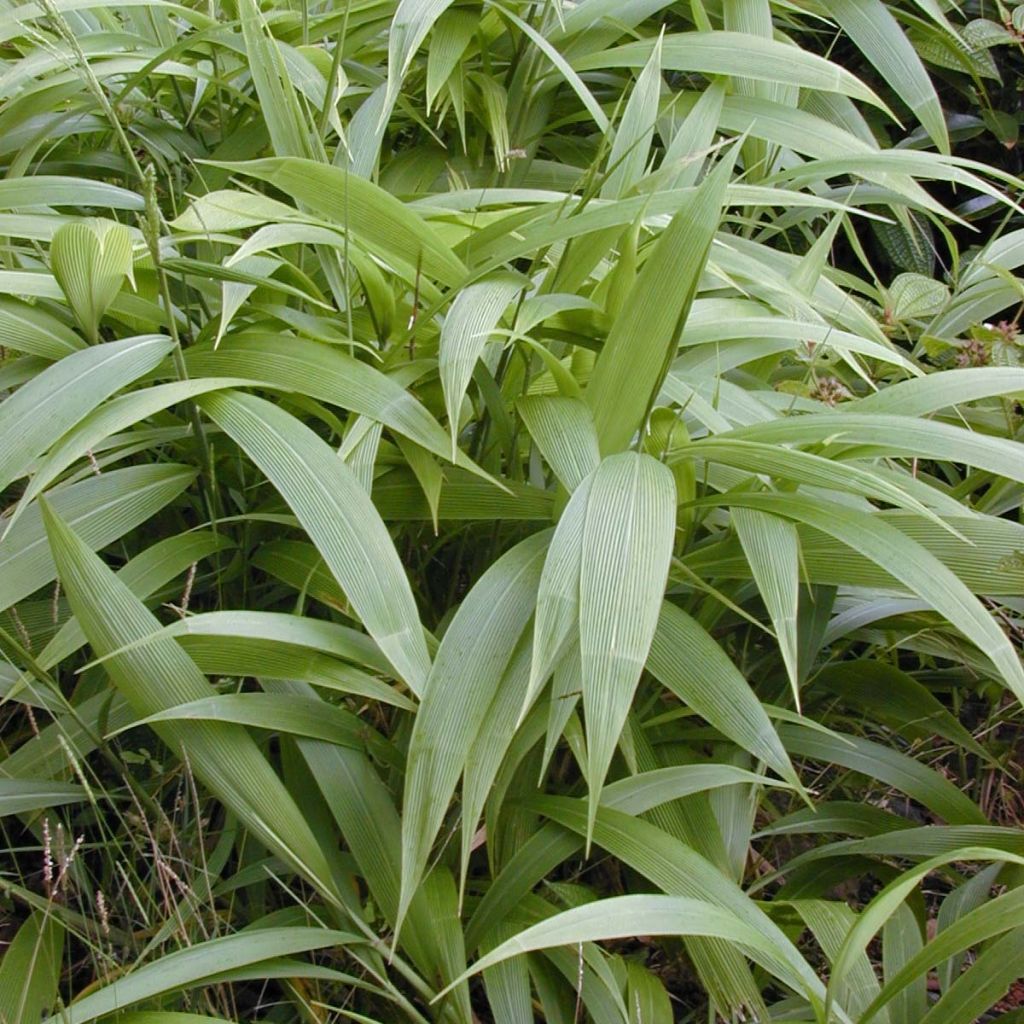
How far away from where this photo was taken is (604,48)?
123 cm

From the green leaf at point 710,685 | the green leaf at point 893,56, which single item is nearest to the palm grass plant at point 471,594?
the green leaf at point 710,685

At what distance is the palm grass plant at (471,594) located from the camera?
2.18 ft

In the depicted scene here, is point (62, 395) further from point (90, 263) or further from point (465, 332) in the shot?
point (465, 332)

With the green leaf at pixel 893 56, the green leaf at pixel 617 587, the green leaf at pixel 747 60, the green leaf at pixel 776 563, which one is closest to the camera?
the green leaf at pixel 617 587

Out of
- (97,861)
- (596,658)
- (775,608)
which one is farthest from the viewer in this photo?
(97,861)

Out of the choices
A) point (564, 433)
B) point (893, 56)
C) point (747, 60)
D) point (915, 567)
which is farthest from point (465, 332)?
point (893, 56)

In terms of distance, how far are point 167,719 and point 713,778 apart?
0.33 m

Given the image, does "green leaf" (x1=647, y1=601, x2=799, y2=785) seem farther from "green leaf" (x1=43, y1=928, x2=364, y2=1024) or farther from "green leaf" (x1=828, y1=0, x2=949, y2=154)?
"green leaf" (x1=828, y1=0, x2=949, y2=154)

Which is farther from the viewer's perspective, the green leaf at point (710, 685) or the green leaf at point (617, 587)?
the green leaf at point (710, 685)

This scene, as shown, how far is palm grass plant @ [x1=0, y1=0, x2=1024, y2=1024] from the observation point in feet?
2.18

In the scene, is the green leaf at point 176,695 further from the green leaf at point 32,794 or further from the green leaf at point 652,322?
the green leaf at point 652,322

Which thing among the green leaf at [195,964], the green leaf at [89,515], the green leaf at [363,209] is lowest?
the green leaf at [195,964]

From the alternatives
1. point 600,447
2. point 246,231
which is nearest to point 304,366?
point 600,447

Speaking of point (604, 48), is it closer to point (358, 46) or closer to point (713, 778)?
point (358, 46)
